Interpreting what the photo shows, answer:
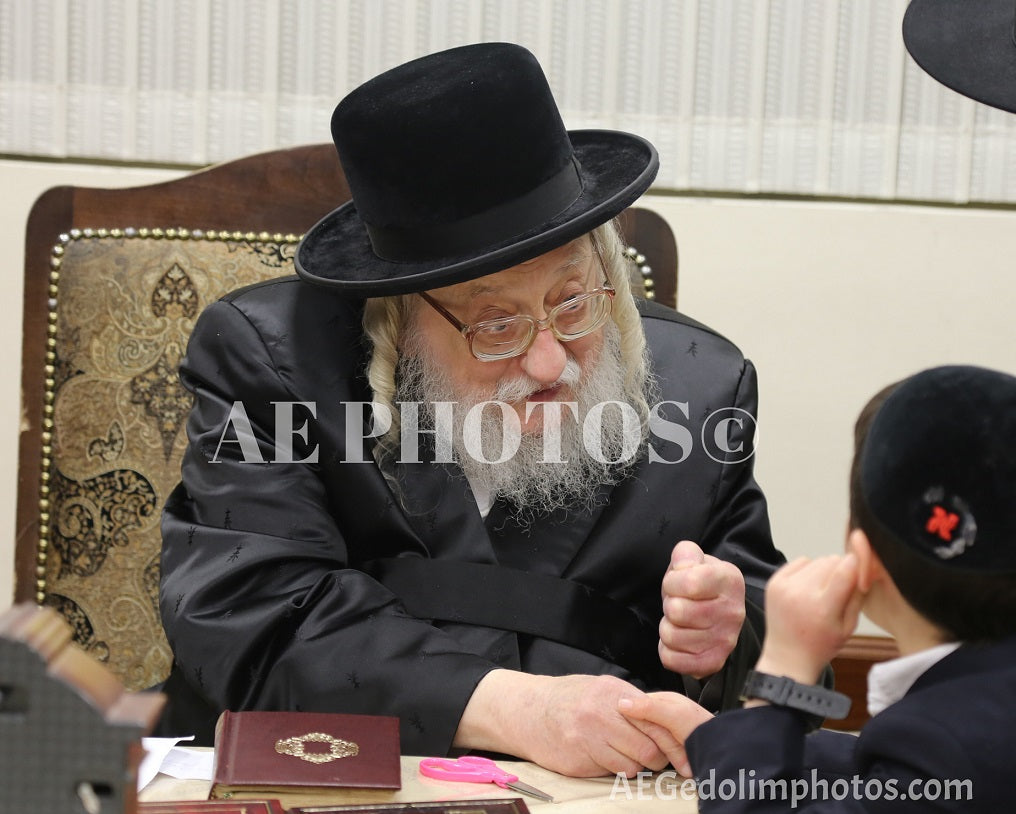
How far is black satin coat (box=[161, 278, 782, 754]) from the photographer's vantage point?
6.03 ft

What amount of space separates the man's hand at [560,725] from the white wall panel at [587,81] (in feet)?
5.62

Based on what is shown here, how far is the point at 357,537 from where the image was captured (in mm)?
2121

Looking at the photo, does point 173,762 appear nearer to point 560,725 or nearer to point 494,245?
point 560,725

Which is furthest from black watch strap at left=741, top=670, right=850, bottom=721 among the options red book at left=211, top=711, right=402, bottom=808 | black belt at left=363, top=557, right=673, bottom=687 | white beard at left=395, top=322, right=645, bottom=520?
white beard at left=395, top=322, right=645, bottom=520

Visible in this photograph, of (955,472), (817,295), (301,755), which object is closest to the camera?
(955,472)

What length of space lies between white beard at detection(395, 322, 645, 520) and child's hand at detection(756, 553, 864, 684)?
100cm

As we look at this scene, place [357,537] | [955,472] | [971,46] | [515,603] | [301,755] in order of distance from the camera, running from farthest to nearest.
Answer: [357,537]
[515,603]
[971,46]
[301,755]
[955,472]

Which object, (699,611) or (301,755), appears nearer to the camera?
(301,755)

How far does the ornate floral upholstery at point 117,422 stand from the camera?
7.98 ft

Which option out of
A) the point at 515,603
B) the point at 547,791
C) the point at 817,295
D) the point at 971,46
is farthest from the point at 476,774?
the point at 817,295

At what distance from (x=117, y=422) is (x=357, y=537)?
25.5 inches

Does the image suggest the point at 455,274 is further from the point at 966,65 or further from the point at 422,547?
the point at 966,65

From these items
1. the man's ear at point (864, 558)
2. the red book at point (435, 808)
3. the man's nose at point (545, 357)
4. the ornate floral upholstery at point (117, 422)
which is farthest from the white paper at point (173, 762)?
the ornate floral upholstery at point (117, 422)

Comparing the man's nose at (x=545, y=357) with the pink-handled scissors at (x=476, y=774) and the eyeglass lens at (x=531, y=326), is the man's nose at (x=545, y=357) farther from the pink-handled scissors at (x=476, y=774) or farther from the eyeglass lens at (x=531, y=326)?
the pink-handled scissors at (x=476, y=774)
